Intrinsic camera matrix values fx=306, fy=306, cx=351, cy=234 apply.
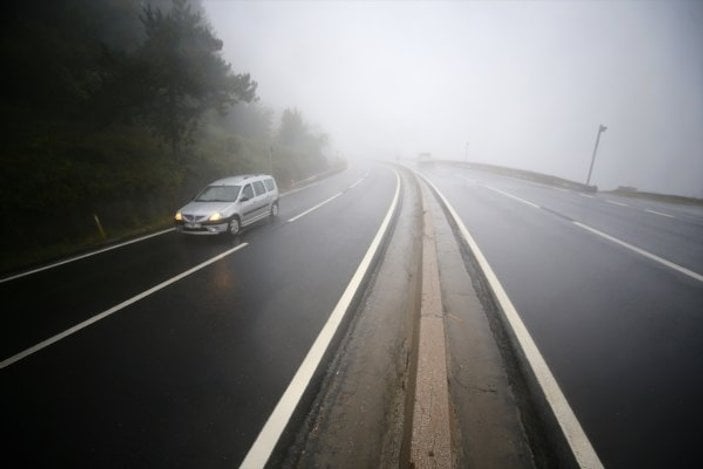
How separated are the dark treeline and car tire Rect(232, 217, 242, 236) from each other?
4317 mm

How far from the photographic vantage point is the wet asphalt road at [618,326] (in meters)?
3.15

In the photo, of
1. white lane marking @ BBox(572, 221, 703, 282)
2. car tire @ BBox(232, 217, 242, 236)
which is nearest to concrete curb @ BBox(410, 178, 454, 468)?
white lane marking @ BBox(572, 221, 703, 282)

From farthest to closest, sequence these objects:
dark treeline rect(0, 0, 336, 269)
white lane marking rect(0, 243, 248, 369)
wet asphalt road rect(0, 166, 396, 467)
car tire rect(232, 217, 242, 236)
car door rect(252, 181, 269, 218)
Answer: car door rect(252, 181, 269, 218) → car tire rect(232, 217, 242, 236) → dark treeline rect(0, 0, 336, 269) → white lane marking rect(0, 243, 248, 369) → wet asphalt road rect(0, 166, 396, 467)

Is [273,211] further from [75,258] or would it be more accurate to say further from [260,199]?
[75,258]

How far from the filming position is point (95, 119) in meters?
14.4

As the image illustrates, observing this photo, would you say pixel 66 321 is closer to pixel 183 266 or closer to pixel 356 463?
pixel 183 266

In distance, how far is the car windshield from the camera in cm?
1062

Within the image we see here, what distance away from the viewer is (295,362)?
415 cm

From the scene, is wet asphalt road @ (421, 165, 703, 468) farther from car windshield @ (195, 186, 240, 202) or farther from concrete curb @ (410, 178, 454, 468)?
car windshield @ (195, 186, 240, 202)

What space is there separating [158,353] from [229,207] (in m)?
6.33

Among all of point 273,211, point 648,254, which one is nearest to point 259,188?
point 273,211

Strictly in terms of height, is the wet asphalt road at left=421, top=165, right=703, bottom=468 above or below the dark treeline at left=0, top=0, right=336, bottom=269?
below

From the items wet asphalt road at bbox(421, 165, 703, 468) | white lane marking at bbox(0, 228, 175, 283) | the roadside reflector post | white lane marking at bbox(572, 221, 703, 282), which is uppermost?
white lane marking at bbox(572, 221, 703, 282)

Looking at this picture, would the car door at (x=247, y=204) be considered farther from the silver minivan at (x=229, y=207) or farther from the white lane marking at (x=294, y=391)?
the white lane marking at (x=294, y=391)
